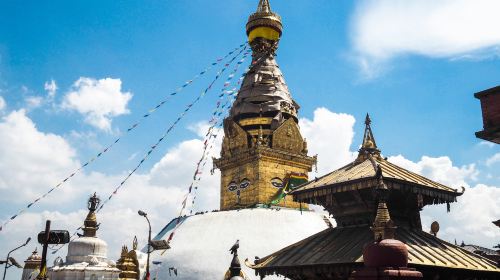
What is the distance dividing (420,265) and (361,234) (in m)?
2.29

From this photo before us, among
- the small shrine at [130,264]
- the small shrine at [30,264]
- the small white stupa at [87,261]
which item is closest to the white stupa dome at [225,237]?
the small shrine at [130,264]

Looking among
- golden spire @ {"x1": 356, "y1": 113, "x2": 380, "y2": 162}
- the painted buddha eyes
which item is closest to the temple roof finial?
golden spire @ {"x1": 356, "y1": 113, "x2": 380, "y2": 162}

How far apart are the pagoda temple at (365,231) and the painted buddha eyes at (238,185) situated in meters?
20.4

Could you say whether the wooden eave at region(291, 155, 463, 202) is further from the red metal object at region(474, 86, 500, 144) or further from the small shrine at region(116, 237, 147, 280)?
the small shrine at region(116, 237, 147, 280)

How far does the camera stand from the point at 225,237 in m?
29.0

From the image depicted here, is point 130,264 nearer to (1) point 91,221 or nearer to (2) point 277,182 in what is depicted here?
(1) point 91,221

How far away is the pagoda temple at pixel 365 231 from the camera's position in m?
11.8

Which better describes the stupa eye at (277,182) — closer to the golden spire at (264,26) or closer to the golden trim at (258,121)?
the golden trim at (258,121)

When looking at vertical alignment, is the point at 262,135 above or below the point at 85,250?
above

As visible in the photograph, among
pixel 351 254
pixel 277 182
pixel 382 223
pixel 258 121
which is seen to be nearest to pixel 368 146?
pixel 351 254

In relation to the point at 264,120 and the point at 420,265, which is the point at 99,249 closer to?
the point at 420,265

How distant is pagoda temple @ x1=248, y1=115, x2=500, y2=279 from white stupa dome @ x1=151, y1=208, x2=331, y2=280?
1173cm

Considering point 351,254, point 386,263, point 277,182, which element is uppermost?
point 277,182

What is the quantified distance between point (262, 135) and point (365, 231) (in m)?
24.3
